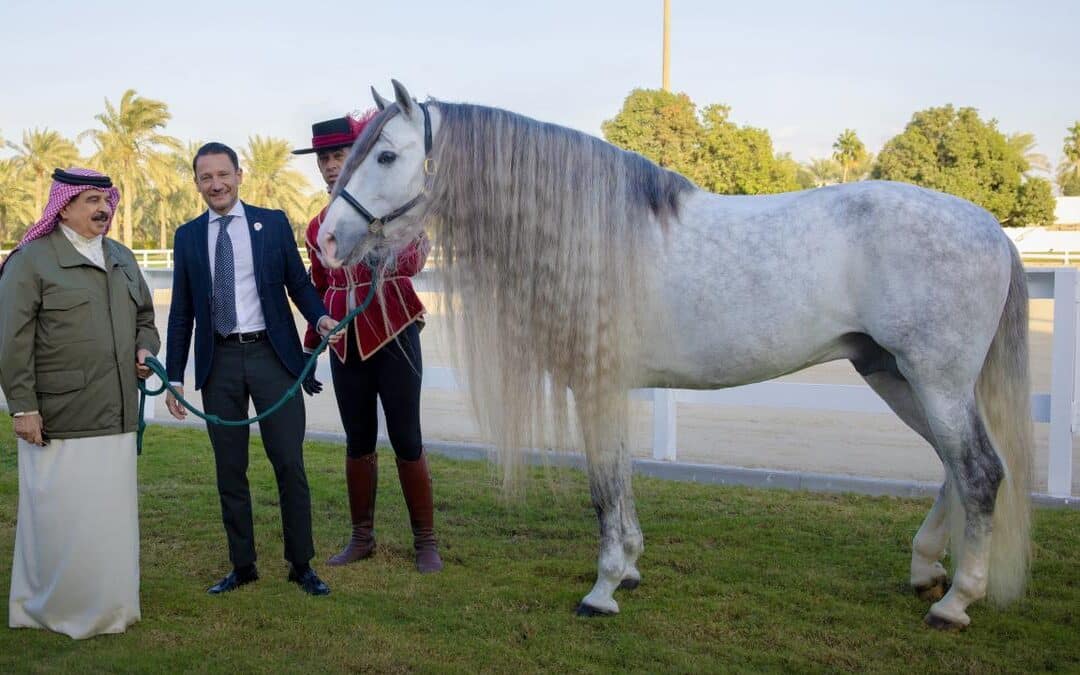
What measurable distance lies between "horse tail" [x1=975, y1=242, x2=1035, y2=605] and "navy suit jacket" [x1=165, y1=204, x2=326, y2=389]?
2.57m

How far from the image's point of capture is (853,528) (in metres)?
4.53

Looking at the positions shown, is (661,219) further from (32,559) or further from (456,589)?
(32,559)

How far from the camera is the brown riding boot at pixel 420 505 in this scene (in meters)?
4.08

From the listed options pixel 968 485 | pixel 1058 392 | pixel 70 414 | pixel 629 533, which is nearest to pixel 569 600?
pixel 629 533

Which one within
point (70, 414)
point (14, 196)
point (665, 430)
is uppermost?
point (14, 196)

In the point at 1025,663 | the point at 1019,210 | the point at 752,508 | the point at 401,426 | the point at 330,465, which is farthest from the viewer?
the point at 1019,210

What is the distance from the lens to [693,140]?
31.1 metres

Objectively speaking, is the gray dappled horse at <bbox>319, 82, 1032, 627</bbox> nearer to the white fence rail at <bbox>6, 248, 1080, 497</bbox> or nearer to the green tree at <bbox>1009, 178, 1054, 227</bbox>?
the white fence rail at <bbox>6, 248, 1080, 497</bbox>

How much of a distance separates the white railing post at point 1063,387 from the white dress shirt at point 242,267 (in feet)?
13.0

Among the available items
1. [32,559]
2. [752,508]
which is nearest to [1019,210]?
[752,508]

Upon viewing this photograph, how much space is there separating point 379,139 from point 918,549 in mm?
2533

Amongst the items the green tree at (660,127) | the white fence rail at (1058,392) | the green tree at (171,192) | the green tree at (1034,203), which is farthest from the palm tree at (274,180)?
the white fence rail at (1058,392)

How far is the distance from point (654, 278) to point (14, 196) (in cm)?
4684

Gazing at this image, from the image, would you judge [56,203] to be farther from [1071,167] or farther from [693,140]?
[1071,167]
